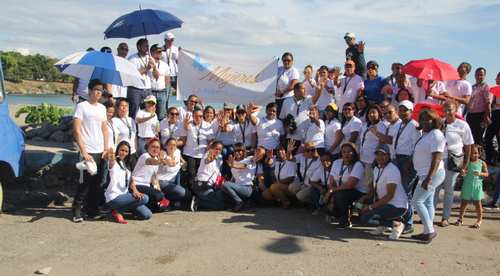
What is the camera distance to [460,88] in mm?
9039

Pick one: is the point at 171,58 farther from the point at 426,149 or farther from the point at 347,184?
the point at 426,149

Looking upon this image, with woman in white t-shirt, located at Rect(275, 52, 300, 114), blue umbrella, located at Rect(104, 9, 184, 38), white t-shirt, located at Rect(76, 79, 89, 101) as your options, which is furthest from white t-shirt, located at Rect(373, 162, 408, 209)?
white t-shirt, located at Rect(76, 79, 89, 101)

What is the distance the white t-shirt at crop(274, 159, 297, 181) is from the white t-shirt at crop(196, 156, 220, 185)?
43.3 inches

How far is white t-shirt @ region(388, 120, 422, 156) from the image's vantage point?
6.92 meters

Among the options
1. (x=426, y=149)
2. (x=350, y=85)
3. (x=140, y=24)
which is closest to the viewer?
(x=426, y=149)

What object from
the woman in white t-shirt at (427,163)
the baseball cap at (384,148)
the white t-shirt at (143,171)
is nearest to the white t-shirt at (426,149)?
the woman in white t-shirt at (427,163)

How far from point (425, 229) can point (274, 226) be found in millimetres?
2141

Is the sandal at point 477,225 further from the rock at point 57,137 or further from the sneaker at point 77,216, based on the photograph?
the rock at point 57,137

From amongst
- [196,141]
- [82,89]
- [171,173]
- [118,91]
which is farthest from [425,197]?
[82,89]

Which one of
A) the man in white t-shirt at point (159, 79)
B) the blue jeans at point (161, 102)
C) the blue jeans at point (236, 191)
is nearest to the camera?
the blue jeans at point (236, 191)

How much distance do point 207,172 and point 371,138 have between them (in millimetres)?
2855

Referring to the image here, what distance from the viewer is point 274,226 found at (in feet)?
23.4

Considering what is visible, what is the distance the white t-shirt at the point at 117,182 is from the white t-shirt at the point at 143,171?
0.36 m

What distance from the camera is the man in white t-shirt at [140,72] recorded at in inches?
364
